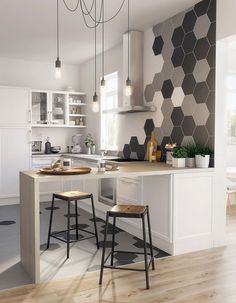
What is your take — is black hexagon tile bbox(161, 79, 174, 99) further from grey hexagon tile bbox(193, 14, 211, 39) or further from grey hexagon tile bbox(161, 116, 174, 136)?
grey hexagon tile bbox(193, 14, 211, 39)

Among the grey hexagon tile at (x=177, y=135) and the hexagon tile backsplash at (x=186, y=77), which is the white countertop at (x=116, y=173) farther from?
the grey hexagon tile at (x=177, y=135)

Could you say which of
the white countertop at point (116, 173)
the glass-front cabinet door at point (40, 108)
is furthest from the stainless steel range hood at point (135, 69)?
the glass-front cabinet door at point (40, 108)

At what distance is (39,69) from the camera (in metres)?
6.23

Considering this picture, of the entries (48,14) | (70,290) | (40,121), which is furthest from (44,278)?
(40,121)

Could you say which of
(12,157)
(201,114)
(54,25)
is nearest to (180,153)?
(201,114)

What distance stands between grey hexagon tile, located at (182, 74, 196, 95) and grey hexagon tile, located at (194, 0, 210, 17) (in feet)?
2.11

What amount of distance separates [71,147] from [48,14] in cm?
310

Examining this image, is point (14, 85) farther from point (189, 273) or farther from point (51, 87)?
point (189, 273)

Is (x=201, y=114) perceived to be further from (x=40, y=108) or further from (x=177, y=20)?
(x=40, y=108)

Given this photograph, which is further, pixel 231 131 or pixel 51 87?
pixel 51 87

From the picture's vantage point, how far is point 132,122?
15.7ft

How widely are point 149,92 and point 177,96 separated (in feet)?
1.96

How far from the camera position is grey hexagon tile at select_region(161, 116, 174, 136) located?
157 inches

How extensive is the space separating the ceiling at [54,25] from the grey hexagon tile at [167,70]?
54 centimetres
